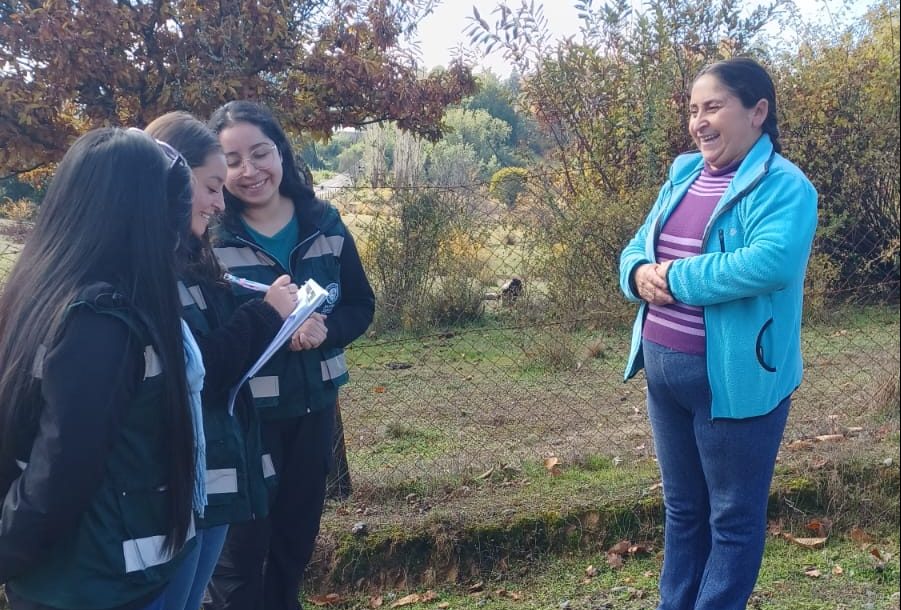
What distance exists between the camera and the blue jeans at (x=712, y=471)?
8.30ft

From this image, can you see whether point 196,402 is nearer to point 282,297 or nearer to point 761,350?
point 282,297

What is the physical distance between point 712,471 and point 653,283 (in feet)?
1.97

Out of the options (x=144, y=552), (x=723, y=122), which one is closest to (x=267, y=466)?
(x=144, y=552)

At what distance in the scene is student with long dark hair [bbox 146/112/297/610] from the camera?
7.20 feet

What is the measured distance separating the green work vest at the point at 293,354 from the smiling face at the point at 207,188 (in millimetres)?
322

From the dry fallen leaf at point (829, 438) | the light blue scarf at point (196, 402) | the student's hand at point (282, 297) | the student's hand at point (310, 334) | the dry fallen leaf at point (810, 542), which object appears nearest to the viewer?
the light blue scarf at point (196, 402)

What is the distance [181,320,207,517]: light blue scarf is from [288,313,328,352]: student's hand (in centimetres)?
61

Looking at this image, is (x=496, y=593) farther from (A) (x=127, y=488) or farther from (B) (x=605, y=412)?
(A) (x=127, y=488)

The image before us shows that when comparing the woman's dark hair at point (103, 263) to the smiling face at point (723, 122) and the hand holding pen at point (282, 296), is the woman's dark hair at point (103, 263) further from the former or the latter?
the smiling face at point (723, 122)

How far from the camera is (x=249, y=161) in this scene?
2.59 m

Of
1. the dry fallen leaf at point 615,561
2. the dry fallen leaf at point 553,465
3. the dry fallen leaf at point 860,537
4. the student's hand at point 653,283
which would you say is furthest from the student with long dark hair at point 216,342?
the dry fallen leaf at point 860,537

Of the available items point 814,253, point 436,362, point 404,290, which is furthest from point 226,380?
point 814,253

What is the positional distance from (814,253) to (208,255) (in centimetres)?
495

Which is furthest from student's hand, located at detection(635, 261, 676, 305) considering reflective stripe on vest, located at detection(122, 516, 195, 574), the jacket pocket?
reflective stripe on vest, located at detection(122, 516, 195, 574)
